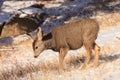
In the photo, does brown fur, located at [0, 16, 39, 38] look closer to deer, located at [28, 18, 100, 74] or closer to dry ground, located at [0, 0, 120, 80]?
dry ground, located at [0, 0, 120, 80]

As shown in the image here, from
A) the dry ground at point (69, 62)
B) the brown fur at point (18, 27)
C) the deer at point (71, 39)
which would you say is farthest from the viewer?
the brown fur at point (18, 27)

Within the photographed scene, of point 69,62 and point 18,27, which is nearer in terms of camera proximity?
point 69,62

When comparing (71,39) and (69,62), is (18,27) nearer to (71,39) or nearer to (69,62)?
(69,62)

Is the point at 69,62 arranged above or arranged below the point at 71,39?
below

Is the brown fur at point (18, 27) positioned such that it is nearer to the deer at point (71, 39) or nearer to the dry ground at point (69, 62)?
the dry ground at point (69, 62)

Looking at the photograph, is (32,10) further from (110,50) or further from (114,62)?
(114,62)

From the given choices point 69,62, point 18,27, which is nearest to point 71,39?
point 69,62

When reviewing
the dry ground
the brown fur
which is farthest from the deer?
the brown fur

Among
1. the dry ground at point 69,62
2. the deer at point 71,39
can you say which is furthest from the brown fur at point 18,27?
the deer at point 71,39

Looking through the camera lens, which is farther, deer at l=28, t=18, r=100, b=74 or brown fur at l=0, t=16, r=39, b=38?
brown fur at l=0, t=16, r=39, b=38

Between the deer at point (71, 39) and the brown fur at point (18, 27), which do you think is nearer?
the deer at point (71, 39)

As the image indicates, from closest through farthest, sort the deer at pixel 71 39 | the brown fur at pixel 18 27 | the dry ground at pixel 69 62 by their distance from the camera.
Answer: the dry ground at pixel 69 62, the deer at pixel 71 39, the brown fur at pixel 18 27

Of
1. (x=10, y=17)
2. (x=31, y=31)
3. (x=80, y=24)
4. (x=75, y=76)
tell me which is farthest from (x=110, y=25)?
(x=75, y=76)

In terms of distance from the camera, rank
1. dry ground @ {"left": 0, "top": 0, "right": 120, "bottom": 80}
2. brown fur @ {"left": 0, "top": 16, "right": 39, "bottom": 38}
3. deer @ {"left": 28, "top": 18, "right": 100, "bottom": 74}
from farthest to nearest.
→ brown fur @ {"left": 0, "top": 16, "right": 39, "bottom": 38} < deer @ {"left": 28, "top": 18, "right": 100, "bottom": 74} < dry ground @ {"left": 0, "top": 0, "right": 120, "bottom": 80}
